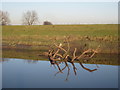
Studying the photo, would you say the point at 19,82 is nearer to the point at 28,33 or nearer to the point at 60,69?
the point at 60,69

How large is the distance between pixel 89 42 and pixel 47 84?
542 inches

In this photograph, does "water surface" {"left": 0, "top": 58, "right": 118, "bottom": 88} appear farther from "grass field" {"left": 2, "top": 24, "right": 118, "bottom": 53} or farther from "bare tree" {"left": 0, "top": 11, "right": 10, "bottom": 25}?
"bare tree" {"left": 0, "top": 11, "right": 10, "bottom": 25}

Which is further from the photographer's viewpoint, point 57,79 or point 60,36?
point 60,36

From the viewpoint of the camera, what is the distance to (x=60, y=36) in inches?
1014

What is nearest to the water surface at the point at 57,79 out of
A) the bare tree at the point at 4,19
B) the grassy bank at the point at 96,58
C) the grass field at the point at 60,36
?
the grassy bank at the point at 96,58

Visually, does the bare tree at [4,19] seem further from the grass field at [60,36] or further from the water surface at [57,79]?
the water surface at [57,79]

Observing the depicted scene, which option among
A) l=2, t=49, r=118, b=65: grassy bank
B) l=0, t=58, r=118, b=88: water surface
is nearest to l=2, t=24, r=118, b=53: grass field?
l=2, t=49, r=118, b=65: grassy bank

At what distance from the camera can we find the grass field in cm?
2155

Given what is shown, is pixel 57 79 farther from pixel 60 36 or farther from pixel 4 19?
pixel 4 19

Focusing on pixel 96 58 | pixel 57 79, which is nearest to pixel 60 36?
pixel 96 58

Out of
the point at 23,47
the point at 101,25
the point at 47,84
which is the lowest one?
the point at 47,84

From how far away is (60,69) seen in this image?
11.9m

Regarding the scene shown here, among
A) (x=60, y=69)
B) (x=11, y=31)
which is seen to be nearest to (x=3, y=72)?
(x=60, y=69)

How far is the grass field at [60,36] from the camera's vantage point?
70.7 ft
